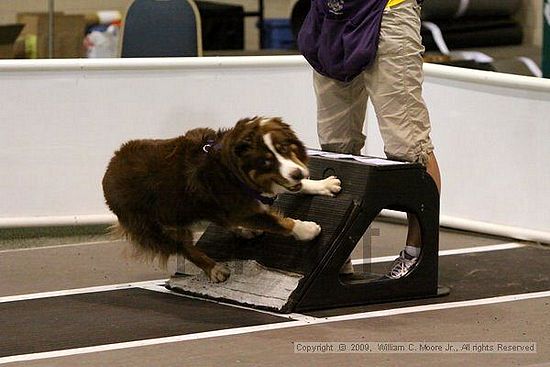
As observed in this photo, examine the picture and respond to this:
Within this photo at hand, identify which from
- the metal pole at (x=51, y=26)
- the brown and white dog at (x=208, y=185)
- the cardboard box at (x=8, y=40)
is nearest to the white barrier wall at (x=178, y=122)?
the brown and white dog at (x=208, y=185)

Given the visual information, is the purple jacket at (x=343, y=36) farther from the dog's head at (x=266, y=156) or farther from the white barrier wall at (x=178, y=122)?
the white barrier wall at (x=178, y=122)

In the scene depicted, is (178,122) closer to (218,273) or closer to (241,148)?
(218,273)

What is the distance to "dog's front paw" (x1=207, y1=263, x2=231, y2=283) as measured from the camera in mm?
4570

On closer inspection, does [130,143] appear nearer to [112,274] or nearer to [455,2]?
[112,274]

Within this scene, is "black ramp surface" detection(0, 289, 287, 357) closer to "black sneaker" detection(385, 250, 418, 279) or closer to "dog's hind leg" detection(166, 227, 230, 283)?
"dog's hind leg" detection(166, 227, 230, 283)

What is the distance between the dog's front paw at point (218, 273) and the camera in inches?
180

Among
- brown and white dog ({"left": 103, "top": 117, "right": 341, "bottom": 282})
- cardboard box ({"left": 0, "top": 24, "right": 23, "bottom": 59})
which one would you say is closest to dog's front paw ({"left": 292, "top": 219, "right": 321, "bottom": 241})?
brown and white dog ({"left": 103, "top": 117, "right": 341, "bottom": 282})

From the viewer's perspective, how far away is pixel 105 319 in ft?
14.2

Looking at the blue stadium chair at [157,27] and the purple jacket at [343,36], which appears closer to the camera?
the purple jacket at [343,36]

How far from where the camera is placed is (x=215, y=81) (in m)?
5.79

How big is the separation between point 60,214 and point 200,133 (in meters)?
1.51

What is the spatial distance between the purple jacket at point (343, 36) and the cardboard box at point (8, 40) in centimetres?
359

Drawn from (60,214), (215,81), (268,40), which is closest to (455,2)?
(268,40)

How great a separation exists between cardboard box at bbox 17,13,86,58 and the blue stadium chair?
1.68m
